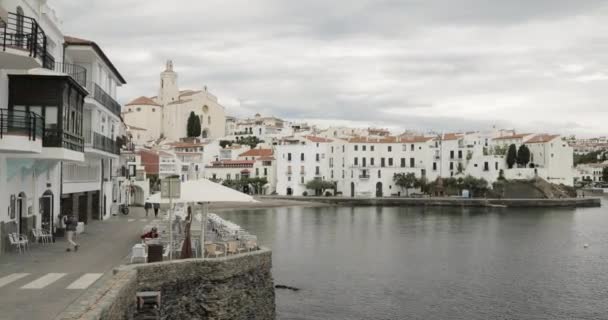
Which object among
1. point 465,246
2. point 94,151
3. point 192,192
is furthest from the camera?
point 465,246

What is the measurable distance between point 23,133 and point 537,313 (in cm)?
1872

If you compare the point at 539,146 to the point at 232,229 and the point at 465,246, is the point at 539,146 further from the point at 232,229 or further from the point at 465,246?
the point at 232,229

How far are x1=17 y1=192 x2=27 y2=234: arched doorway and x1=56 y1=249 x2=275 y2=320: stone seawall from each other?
7.88 m

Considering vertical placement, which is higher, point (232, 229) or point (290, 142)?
point (290, 142)

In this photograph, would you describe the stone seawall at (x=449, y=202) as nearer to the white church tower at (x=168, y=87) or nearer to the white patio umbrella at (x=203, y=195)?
the white church tower at (x=168, y=87)

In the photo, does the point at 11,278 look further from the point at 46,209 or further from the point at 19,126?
the point at 46,209

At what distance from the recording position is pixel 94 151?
102 ft

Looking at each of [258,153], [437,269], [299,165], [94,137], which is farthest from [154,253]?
[258,153]

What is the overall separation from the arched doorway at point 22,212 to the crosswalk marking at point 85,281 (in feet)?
23.0

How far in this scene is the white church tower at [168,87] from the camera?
500 feet

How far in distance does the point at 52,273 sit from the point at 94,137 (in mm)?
17279

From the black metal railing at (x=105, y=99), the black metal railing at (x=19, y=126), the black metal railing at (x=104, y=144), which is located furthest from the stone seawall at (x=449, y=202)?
the black metal railing at (x=19, y=126)

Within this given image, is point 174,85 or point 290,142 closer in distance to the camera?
point 290,142

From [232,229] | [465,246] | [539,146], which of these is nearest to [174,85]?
[539,146]
